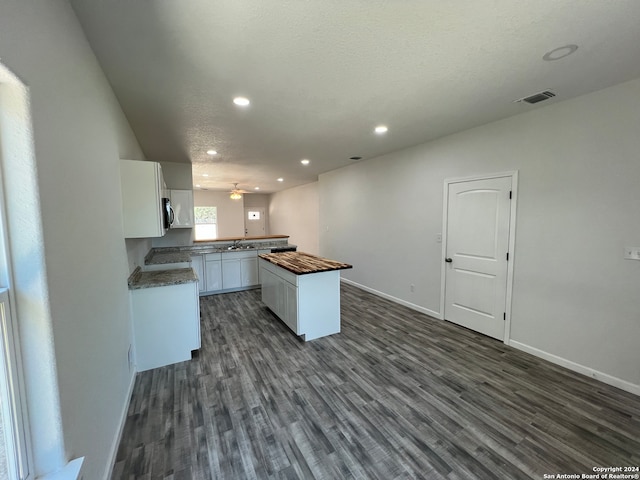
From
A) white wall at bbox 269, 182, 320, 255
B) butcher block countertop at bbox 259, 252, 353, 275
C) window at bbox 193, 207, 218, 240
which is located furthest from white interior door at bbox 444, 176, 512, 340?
window at bbox 193, 207, 218, 240

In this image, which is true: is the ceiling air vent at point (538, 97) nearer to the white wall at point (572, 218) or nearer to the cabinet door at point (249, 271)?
the white wall at point (572, 218)

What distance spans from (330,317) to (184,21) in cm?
324

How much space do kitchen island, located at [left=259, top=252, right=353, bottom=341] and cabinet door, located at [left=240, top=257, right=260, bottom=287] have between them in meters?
1.98

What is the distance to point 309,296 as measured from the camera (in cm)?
342

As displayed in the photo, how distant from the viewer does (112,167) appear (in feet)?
7.18

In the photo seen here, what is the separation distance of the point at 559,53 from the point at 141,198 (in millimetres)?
3622

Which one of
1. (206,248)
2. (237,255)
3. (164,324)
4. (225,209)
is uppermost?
(225,209)

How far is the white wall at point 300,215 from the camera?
8609 mm

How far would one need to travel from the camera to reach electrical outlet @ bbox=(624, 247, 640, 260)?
234 cm

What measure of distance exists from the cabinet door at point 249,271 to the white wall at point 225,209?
6.18 meters

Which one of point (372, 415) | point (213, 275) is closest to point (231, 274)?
point (213, 275)

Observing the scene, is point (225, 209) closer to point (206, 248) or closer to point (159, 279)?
point (206, 248)

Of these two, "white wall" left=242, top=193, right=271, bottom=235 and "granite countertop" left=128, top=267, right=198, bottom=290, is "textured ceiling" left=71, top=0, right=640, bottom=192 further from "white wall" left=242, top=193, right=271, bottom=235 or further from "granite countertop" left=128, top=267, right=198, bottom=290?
"white wall" left=242, top=193, right=271, bottom=235

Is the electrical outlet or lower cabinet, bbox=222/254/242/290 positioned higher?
the electrical outlet
